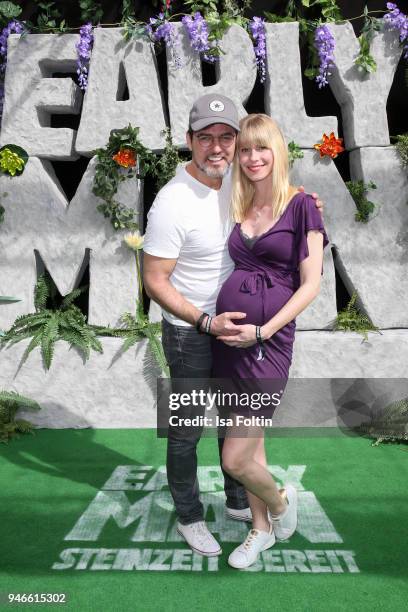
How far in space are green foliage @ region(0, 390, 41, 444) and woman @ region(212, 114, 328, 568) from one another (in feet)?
9.57

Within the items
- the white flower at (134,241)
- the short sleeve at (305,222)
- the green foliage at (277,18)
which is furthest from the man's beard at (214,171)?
the green foliage at (277,18)

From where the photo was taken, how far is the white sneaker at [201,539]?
3377mm

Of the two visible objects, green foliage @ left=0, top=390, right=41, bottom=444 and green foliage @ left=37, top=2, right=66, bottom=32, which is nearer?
green foliage @ left=0, top=390, right=41, bottom=444

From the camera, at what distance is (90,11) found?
19.8ft

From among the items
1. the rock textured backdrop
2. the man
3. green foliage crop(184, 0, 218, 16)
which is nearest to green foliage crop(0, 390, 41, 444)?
the rock textured backdrop

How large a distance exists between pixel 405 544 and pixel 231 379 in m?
1.46

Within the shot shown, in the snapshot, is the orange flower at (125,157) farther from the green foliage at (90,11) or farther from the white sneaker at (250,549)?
the white sneaker at (250,549)

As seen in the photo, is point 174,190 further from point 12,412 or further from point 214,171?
point 12,412

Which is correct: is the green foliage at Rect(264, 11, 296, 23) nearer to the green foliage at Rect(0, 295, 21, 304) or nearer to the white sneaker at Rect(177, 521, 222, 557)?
the green foliage at Rect(0, 295, 21, 304)

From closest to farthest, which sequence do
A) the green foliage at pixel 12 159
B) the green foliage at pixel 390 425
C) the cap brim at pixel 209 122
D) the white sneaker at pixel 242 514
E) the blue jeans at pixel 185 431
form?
the cap brim at pixel 209 122
the blue jeans at pixel 185 431
the white sneaker at pixel 242 514
the green foliage at pixel 390 425
the green foliage at pixel 12 159

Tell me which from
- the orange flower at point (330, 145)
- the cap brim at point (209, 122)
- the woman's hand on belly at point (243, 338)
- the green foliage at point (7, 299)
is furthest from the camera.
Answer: the orange flower at point (330, 145)

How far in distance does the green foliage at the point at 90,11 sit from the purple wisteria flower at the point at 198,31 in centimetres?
90

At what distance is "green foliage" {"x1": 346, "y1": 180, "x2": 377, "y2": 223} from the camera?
5820 mm

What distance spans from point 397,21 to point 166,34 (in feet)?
6.97
